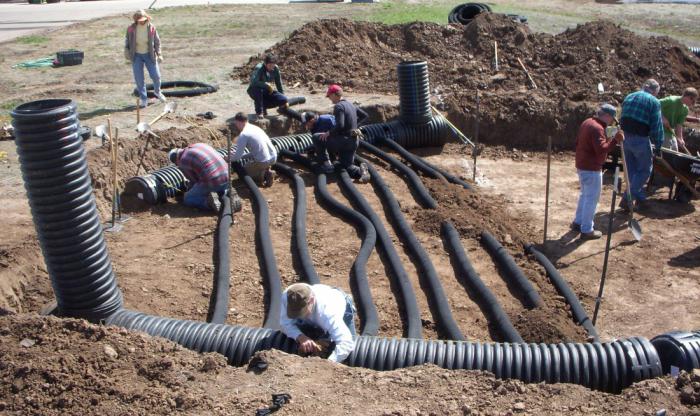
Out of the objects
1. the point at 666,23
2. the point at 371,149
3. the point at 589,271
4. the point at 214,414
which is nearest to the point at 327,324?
the point at 214,414

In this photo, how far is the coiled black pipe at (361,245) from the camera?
6926 millimetres

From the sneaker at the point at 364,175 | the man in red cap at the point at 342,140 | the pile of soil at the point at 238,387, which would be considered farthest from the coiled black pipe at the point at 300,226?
the pile of soil at the point at 238,387

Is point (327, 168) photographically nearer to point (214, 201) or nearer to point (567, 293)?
point (214, 201)

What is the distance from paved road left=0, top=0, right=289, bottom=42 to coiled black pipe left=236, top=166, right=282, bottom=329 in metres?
15.2

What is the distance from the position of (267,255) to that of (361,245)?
120 cm

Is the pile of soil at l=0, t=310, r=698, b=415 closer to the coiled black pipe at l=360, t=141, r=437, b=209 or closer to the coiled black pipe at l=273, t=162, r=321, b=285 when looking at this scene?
the coiled black pipe at l=273, t=162, r=321, b=285

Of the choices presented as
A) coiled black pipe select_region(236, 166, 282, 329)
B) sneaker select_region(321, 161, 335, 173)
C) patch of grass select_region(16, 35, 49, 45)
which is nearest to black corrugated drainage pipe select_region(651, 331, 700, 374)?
coiled black pipe select_region(236, 166, 282, 329)

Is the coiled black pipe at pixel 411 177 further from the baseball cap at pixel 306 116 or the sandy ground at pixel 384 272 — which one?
the baseball cap at pixel 306 116

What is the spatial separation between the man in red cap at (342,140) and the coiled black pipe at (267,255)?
4.06 feet

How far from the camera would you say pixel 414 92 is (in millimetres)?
12609

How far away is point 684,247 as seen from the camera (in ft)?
29.9

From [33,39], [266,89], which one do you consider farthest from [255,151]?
[33,39]

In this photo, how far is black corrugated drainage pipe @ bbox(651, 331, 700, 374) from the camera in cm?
535

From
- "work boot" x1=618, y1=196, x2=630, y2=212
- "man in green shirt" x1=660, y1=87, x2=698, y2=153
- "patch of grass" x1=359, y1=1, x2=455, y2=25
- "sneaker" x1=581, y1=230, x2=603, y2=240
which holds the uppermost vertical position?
"patch of grass" x1=359, y1=1, x2=455, y2=25
